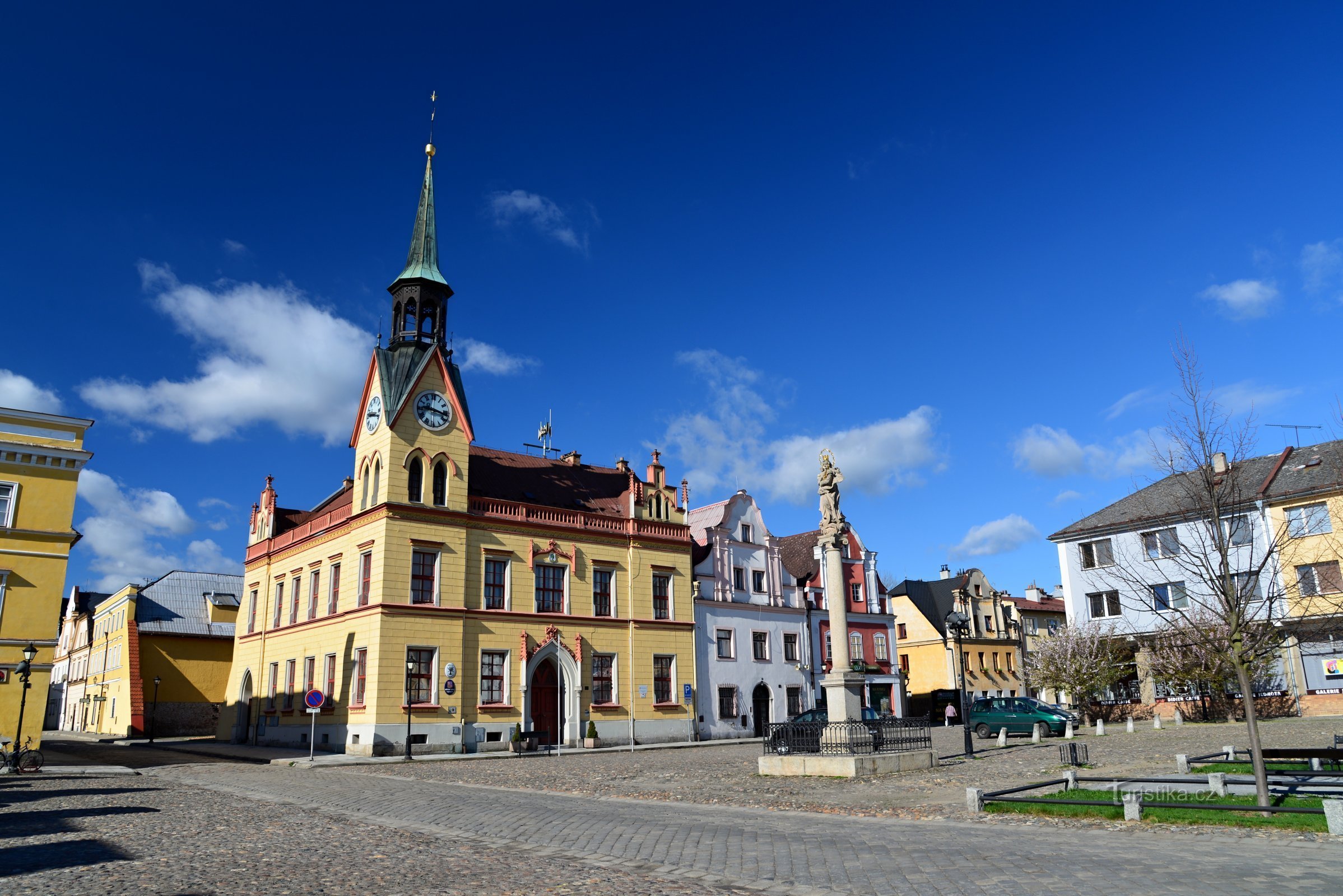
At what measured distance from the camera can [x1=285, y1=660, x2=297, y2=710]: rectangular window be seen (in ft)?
143

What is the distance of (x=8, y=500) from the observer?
3294 centimetres

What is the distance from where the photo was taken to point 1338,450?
45531mm

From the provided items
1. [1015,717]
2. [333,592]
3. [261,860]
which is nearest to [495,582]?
[333,592]

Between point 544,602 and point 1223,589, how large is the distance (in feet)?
108

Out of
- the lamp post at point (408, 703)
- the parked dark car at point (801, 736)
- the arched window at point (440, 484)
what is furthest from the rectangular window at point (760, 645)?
the parked dark car at point (801, 736)

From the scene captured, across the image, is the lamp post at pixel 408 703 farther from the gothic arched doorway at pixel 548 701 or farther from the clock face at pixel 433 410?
the clock face at pixel 433 410

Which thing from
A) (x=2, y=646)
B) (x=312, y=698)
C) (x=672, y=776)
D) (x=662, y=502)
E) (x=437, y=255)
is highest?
(x=437, y=255)

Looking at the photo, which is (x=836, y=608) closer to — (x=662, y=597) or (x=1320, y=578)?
(x=662, y=597)

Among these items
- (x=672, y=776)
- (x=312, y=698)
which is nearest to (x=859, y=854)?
(x=672, y=776)

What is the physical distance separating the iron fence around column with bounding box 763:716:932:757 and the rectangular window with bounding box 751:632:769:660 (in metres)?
25.4

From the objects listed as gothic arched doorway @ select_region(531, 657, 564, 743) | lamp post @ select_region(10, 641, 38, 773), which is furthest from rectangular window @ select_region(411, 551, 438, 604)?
lamp post @ select_region(10, 641, 38, 773)

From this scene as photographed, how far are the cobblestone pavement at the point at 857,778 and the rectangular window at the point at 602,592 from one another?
7.93 m

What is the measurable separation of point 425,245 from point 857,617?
110 feet

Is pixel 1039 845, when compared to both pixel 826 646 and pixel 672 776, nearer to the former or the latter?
pixel 672 776
